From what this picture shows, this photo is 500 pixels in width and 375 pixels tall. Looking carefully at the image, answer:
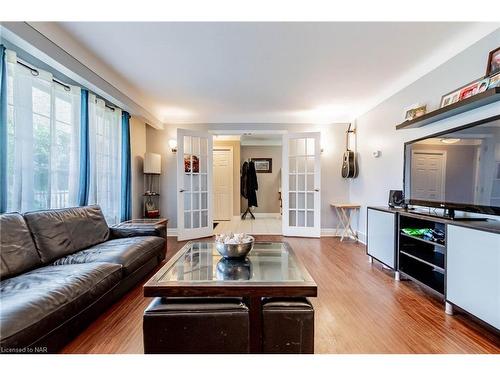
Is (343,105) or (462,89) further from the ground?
(343,105)

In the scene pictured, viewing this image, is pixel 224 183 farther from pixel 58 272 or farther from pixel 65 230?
pixel 58 272

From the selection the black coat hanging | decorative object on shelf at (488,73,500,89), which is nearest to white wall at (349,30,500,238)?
decorative object on shelf at (488,73,500,89)

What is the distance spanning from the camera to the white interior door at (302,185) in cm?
449

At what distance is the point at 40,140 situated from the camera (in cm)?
230

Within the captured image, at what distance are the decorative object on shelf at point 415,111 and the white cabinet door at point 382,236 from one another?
110 cm

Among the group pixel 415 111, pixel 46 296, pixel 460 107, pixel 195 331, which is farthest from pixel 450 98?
pixel 46 296

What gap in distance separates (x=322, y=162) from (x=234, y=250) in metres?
3.40

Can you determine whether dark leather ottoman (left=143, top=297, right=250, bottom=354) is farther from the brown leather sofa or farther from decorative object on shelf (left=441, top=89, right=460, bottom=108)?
decorative object on shelf (left=441, top=89, right=460, bottom=108)

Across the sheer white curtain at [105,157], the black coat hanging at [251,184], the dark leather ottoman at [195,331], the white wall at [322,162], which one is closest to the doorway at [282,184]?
the white wall at [322,162]

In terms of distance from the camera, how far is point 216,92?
3.46 metres

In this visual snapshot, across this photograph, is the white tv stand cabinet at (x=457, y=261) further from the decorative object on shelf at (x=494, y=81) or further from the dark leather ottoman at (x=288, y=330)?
the dark leather ottoman at (x=288, y=330)
